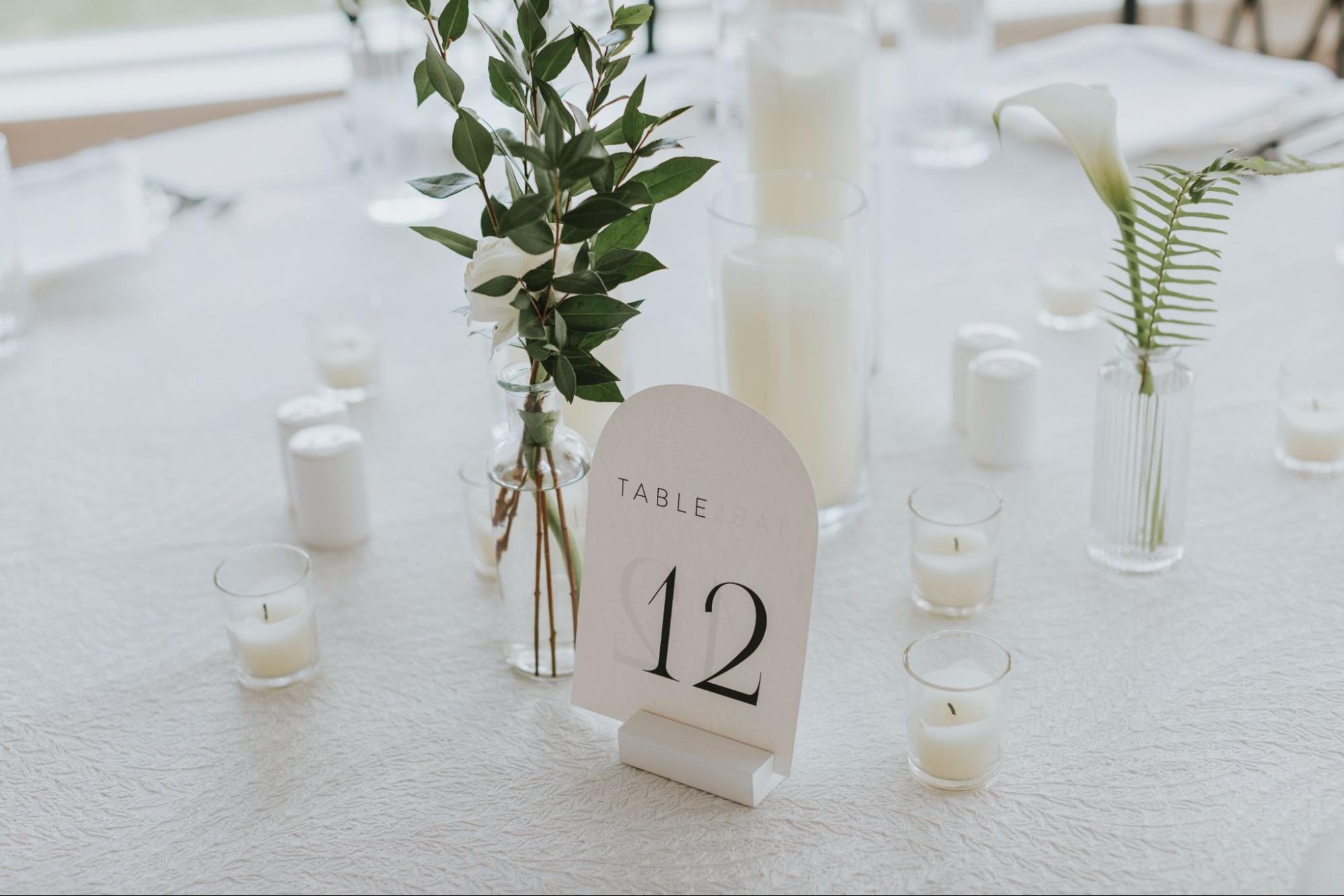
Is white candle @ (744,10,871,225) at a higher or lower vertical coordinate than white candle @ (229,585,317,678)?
higher

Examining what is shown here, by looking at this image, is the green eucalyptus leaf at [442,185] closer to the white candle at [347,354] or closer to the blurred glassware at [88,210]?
the white candle at [347,354]

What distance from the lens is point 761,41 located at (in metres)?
1.20

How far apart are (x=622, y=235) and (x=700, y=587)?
0.22 m

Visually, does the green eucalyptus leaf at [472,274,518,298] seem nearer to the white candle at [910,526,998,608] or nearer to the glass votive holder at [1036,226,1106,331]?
the white candle at [910,526,998,608]

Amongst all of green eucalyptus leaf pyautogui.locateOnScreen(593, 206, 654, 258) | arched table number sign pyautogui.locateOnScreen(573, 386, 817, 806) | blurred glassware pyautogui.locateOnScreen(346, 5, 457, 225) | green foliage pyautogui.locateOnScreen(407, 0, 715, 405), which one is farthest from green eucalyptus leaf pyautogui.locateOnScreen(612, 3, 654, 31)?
blurred glassware pyautogui.locateOnScreen(346, 5, 457, 225)

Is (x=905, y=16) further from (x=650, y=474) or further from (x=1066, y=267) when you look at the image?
(x=650, y=474)

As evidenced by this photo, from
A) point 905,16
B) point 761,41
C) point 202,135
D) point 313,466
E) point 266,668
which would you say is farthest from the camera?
point 202,135

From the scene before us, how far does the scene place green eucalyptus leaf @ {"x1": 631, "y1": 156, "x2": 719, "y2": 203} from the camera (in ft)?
2.65

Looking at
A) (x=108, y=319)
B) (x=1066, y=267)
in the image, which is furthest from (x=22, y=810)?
(x=1066, y=267)

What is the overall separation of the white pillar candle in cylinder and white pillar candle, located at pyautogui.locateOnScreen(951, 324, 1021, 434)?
1.72 feet

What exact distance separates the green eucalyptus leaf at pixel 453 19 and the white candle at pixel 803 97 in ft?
1.41

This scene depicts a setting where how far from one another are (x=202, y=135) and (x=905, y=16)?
3.39ft

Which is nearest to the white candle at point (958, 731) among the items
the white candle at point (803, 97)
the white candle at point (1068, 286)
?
the white candle at point (803, 97)

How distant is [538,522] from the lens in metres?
0.90
